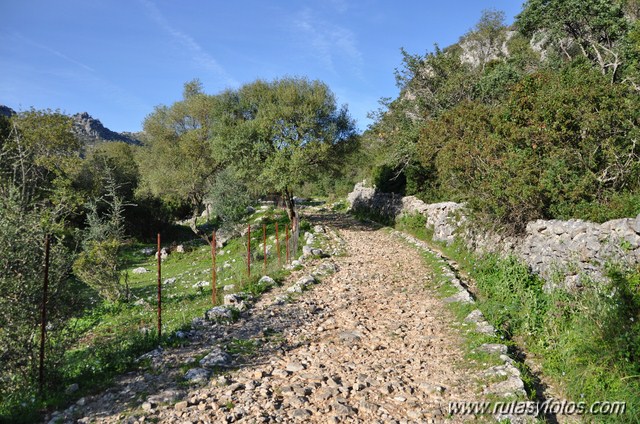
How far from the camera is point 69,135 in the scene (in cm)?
3381

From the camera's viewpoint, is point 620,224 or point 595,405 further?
point 620,224

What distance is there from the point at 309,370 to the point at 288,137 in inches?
833

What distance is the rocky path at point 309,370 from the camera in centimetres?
602

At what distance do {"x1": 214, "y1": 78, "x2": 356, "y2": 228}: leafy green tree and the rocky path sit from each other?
15.0 m

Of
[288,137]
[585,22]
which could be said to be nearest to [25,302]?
[288,137]

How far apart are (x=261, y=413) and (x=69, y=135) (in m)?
36.1

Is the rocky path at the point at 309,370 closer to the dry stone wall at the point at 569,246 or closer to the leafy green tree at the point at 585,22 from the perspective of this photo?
the dry stone wall at the point at 569,246

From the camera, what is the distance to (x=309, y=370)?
7.48 metres

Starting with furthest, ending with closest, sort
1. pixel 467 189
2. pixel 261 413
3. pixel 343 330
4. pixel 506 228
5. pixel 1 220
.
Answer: pixel 467 189
pixel 506 228
pixel 343 330
pixel 1 220
pixel 261 413

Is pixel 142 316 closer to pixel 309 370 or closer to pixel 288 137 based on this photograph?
pixel 309 370

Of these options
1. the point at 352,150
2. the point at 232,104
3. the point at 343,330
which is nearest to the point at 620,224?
the point at 343,330

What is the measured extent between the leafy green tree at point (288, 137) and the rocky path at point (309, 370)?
49.3ft

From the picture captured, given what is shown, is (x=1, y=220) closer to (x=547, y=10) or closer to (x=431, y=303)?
(x=431, y=303)

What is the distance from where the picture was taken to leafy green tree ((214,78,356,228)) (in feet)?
85.9
